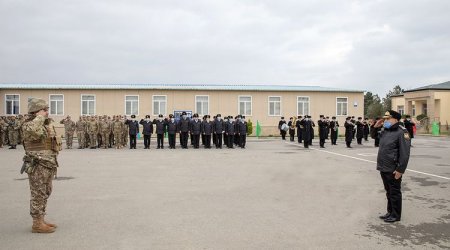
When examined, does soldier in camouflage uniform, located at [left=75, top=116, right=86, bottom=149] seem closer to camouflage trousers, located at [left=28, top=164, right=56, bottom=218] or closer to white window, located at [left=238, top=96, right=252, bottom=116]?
white window, located at [left=238, top=96, right=252, bottom=116]

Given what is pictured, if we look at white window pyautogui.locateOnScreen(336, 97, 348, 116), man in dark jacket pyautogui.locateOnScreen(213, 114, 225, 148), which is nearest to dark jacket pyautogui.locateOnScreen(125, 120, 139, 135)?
man in dark jacket pyautogui.locateOnScreen(213, 114, 225, 148)

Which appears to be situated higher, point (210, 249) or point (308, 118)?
point (308, 118)

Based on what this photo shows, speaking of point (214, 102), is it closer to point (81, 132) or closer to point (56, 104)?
point (56, 104)

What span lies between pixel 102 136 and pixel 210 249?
17503 mm

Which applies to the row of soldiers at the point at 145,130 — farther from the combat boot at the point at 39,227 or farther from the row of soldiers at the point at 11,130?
the combat boot at the point at 39,227

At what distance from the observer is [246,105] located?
1315 inches

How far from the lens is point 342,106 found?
34594 mm

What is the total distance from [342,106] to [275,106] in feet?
19.9

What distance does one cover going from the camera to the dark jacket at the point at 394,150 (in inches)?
239

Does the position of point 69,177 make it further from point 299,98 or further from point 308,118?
point 299,98

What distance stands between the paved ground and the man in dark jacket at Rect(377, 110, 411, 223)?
273 mm

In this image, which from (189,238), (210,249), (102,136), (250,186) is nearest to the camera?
(210,249)

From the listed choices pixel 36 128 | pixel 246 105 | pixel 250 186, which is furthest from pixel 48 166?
pixel 246 105

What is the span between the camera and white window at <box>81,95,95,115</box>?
31.7 metres
